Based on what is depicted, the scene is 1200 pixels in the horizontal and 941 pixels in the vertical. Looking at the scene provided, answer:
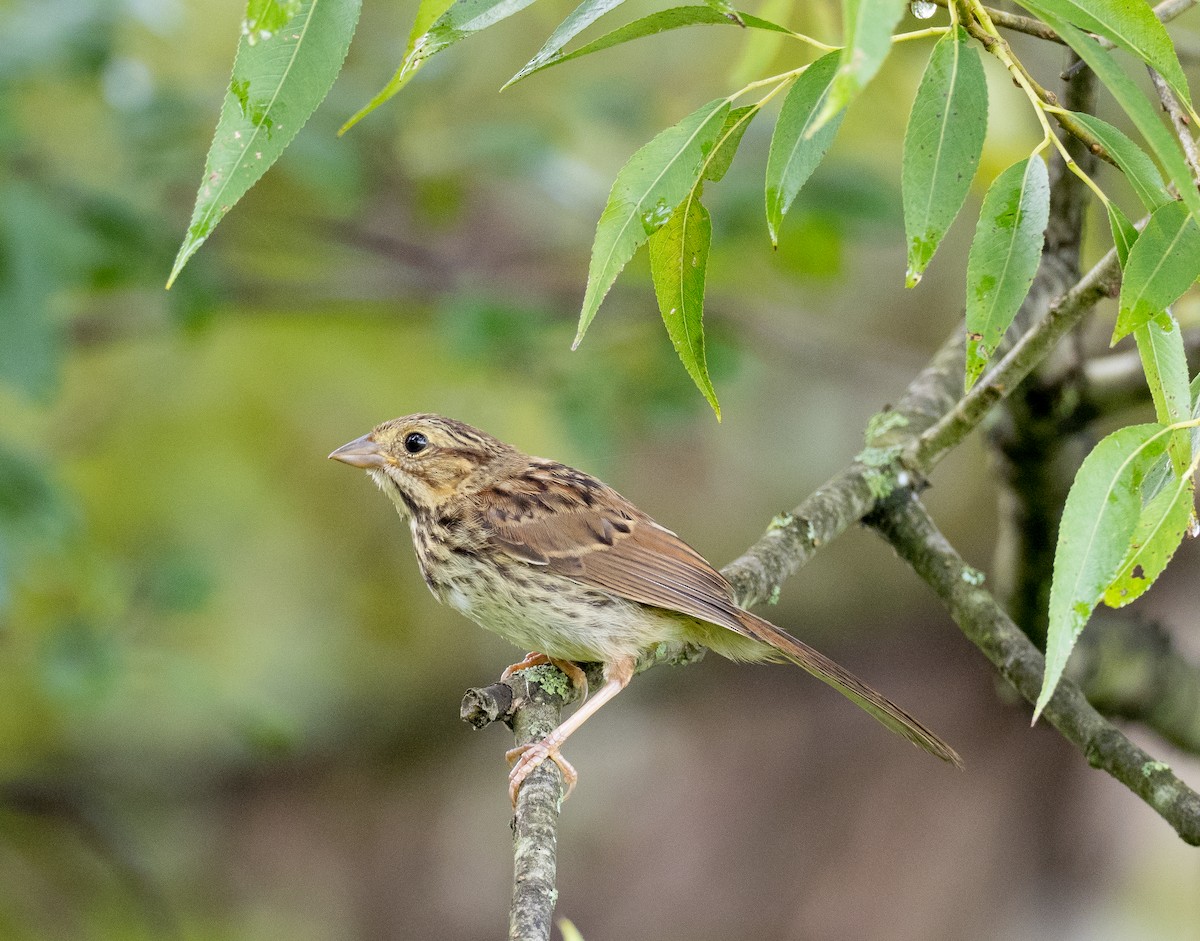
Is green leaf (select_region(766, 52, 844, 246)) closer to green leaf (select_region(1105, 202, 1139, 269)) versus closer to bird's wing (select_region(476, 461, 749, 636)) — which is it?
green leaf (select_region(1105, 202, 1139, 269))

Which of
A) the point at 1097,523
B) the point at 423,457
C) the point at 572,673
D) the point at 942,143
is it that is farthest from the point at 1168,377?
the point at 423,457

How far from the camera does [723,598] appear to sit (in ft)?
11.7

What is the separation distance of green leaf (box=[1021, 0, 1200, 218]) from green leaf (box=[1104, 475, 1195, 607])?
18.6 inches

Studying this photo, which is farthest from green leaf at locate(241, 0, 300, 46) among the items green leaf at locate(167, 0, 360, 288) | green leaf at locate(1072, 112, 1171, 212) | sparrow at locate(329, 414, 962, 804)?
sparrow at locate(329, 414, 962, 804)

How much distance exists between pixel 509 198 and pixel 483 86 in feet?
2.10

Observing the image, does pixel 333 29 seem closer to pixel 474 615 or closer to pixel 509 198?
pixel 474 615

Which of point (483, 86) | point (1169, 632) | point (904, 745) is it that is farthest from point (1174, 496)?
point (904, 745)

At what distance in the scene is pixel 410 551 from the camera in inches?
324

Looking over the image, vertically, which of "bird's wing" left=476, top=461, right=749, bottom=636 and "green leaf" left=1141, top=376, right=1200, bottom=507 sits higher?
"green leaf" left=1141, top=376, right=1200, bottom=507

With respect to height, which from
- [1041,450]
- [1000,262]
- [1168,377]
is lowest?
[1041,450]

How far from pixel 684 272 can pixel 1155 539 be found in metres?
0.89

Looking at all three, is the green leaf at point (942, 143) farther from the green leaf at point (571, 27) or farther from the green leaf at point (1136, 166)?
the green leaf at point (571, 27)

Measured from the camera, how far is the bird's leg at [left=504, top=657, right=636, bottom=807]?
3.01 meters

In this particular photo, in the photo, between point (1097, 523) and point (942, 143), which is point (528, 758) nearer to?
point (1097, 523)
